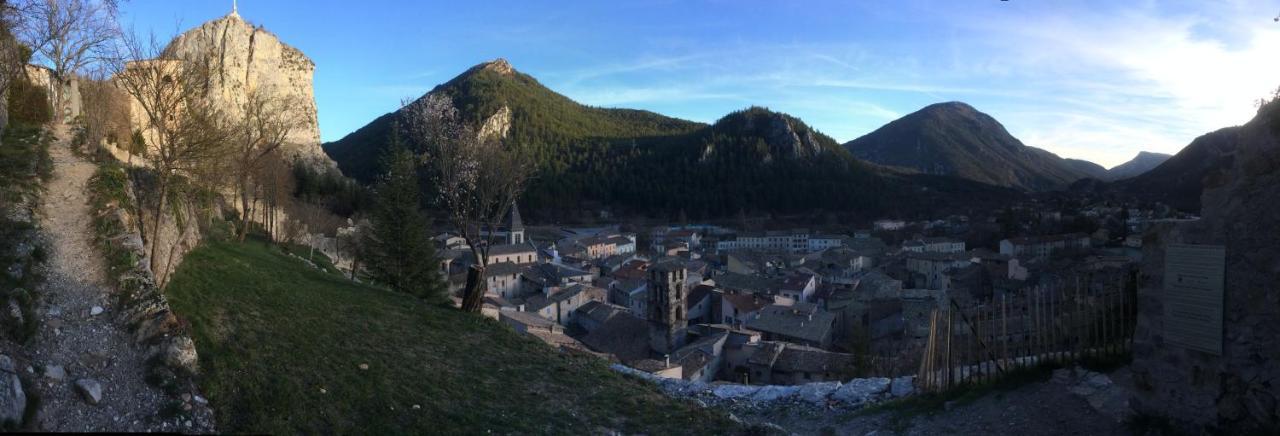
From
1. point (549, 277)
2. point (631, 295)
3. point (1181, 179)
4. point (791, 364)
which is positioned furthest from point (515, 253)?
point (1181, 179)

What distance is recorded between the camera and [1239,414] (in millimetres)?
5820

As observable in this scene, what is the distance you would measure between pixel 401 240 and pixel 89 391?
14535 millimetres

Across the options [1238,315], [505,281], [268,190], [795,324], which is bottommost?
[795,324]

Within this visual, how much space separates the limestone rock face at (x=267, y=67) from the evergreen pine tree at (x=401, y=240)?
3511 cm

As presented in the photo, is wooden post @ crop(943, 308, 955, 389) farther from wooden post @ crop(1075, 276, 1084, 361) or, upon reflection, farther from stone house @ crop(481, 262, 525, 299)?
stone house @ crop(481, 262, 525, 299)

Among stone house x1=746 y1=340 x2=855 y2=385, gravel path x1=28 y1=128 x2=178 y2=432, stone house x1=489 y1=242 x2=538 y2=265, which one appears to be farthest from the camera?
stone house x1=489 y1=242 x2=538 y2=265

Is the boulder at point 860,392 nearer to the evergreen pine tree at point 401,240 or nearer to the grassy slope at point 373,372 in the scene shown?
the grassy slope at point 373,372

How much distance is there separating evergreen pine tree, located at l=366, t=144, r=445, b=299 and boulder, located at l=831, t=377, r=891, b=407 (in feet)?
42.8

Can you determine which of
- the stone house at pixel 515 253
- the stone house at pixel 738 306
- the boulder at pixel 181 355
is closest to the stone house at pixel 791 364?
the stone house at pixel 738 306

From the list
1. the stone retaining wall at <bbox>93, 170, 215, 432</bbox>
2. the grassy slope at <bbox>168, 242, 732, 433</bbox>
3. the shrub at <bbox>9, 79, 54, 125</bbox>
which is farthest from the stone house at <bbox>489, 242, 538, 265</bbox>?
the stone retaining wall at <bbox>93, 170, 215, 432</bbox>

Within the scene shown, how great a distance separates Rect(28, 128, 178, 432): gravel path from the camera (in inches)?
207

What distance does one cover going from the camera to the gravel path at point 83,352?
17.3ft

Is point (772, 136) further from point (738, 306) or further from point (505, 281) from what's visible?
point (738, 306)

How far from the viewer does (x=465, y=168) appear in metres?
13.6
